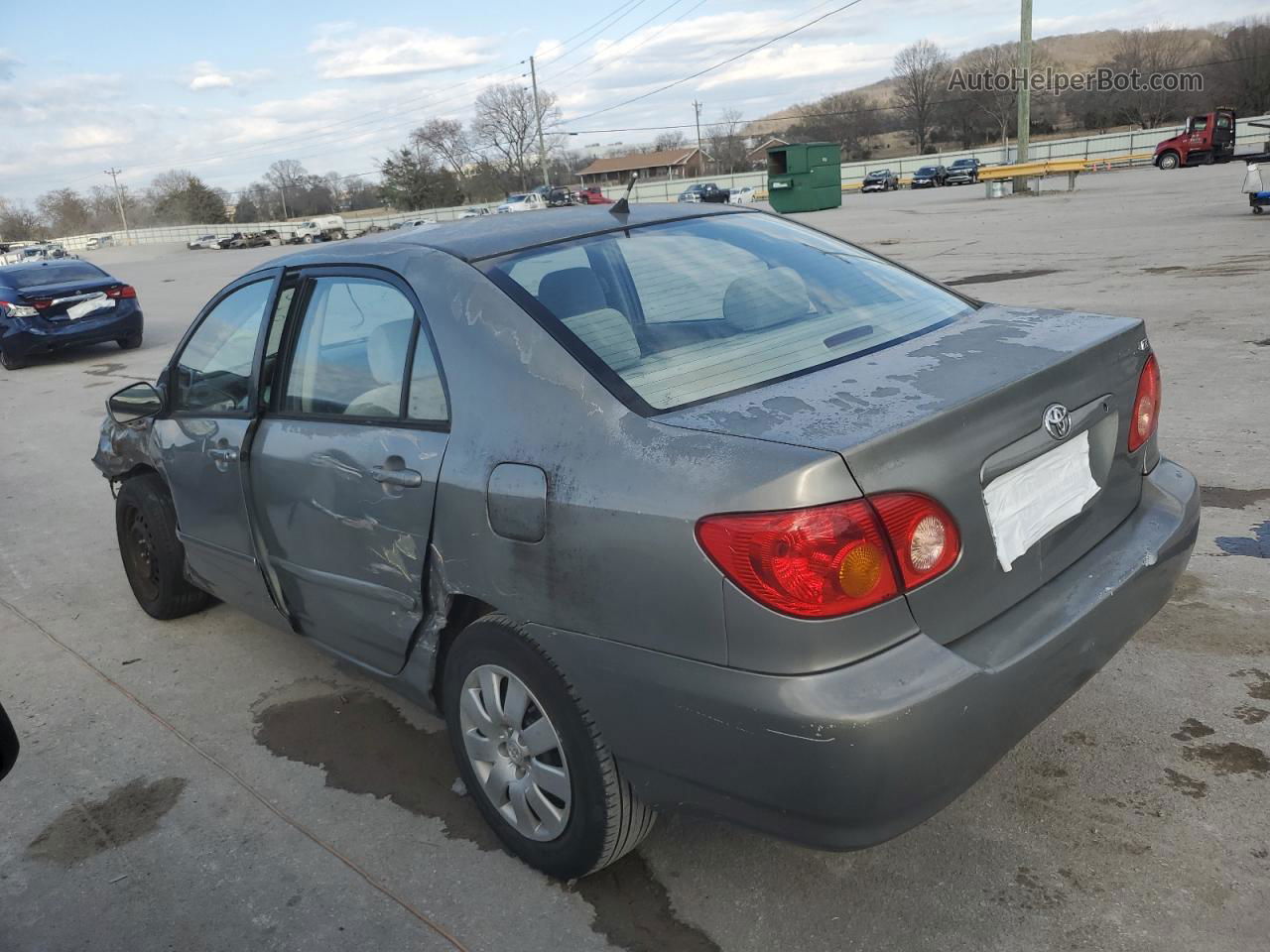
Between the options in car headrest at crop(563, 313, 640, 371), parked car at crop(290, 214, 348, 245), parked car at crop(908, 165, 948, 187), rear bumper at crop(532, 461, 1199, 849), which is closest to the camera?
rear bumper at crop(532, 461, 1199, 849)

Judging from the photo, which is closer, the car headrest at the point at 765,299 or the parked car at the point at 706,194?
the car headrest at the point at 765,299

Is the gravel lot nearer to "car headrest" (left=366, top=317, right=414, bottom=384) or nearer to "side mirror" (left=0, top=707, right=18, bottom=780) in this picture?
"side mirror" (left=0, top=707, right=18, bottom=780)

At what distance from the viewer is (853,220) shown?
28906 mm

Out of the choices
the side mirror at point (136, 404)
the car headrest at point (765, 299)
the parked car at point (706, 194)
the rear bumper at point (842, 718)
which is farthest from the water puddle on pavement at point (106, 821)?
the parked car at point (706, 194)

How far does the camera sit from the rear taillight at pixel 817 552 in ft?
6.27

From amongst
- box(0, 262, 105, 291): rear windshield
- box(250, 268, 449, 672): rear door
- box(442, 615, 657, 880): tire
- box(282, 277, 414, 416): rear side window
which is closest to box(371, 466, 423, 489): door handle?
box(250, 268, 449, 672): rear door

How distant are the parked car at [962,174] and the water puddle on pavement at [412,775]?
51.4 m

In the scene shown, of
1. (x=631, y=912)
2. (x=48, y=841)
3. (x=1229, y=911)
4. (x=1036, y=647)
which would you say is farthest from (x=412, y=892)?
(x=1229, y=911)

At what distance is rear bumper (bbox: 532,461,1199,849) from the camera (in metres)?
1.90

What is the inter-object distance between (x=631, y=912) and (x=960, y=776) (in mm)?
908

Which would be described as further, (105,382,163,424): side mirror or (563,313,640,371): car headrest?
(105,382,163,424): side mirror

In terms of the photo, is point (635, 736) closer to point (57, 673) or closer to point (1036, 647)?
point (1036, 647)

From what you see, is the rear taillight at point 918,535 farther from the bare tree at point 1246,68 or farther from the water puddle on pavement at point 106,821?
the bare tree at point 1246,68

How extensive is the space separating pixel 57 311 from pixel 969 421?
48.7ft
